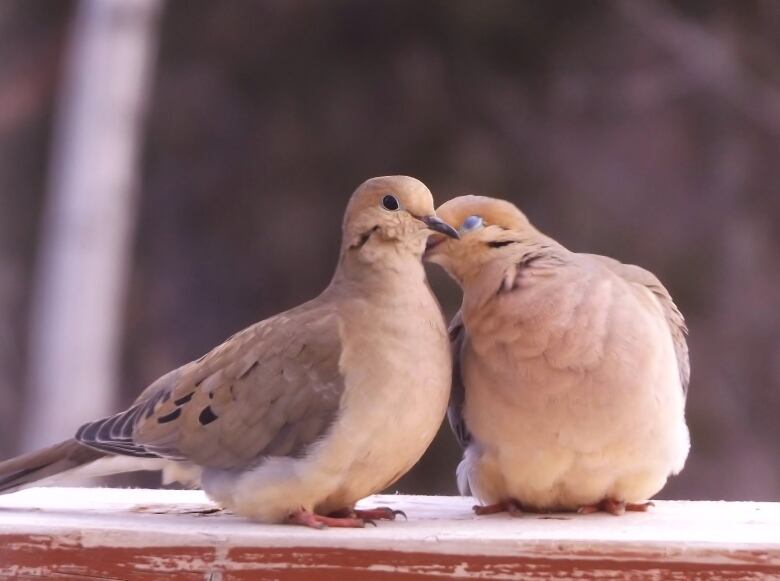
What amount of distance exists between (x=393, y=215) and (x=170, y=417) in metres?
0.50

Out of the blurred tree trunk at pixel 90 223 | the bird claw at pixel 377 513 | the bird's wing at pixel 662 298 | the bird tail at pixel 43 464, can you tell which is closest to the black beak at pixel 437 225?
the bird's wing at pixel 662 298

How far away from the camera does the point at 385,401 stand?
80.9 inches

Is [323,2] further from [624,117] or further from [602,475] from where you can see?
[602,475]

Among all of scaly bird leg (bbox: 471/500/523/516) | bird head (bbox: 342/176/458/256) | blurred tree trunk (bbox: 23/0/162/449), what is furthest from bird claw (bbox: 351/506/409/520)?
blurred tree trunk (bbox: 23/0/162/449)

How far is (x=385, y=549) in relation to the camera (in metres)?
1.87

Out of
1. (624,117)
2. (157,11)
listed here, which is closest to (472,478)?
(624,117)

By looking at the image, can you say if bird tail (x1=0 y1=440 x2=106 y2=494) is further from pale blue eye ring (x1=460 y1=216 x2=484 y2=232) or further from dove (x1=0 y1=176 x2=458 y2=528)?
pale blue eye ring (x1=460 y1=216 x2=484 y2=232)

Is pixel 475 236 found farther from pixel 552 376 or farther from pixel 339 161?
pixel 339 161

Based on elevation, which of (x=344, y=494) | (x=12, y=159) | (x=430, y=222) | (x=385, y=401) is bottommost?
(x=344, y=494)

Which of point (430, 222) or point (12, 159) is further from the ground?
point (12, 159)

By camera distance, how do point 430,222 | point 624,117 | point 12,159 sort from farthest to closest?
1. point 12,159
2. point 624,117
3. point 430,222

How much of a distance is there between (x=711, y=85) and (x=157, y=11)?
118 inches

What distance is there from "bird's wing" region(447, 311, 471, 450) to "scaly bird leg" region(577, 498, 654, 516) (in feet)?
0.79

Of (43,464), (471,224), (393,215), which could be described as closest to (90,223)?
(43,464)
